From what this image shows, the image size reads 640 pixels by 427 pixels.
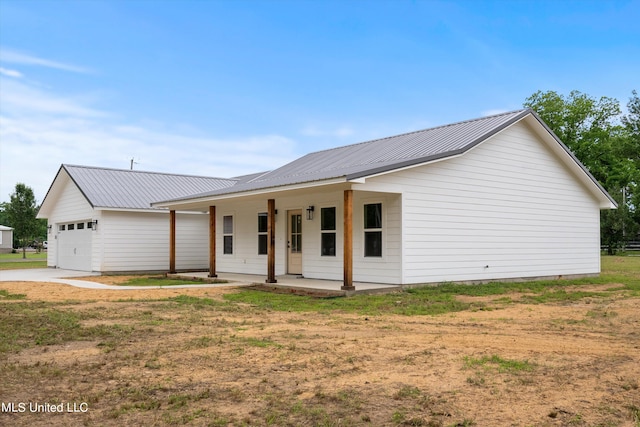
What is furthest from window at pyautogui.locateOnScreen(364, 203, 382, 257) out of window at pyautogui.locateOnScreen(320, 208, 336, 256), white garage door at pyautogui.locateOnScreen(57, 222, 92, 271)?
white garage door at pyautogui.locateOnScreen(57, 222, 92, 271)

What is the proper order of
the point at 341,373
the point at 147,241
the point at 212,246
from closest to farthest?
the point at 341,373, the point at 212,246, the point at 147,241

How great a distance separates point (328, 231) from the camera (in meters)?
15.5

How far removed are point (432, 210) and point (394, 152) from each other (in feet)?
9.12

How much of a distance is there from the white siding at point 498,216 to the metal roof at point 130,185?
1224cm

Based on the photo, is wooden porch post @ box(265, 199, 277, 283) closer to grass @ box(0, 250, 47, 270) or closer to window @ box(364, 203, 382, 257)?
window @ box(364, 203, 382, 257)

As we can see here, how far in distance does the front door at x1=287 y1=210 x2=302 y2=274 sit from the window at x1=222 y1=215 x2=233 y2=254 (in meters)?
3.50

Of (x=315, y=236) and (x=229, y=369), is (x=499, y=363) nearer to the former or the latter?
(x=229, y=369)

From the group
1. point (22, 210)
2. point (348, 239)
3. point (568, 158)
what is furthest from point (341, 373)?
point (22, 210)

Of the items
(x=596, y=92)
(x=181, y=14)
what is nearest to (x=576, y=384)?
(x=181, y=14)

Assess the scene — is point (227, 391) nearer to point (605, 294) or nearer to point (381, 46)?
point (605, 294)

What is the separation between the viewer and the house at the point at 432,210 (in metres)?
13.6

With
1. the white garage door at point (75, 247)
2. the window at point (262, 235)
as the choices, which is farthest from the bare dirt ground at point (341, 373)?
the white garage door at point (75, 247)

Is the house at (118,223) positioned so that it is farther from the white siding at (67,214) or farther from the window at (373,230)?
the window at (373,230)

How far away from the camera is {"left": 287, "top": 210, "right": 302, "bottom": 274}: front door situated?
54.8 ft
